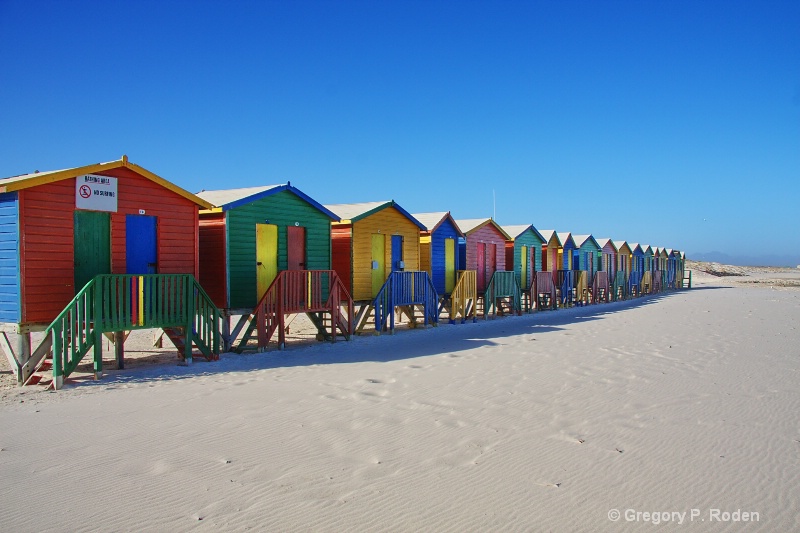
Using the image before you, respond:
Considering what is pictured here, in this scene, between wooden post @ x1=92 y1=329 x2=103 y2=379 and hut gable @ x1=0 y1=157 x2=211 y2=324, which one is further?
hut gable @ x1=0 y1=157 x2=211 y2=324

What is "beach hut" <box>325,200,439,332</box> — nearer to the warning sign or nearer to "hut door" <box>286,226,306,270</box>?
"hut door" <box>286,226,306,270</box>

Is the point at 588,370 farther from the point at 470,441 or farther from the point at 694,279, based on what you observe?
the point at 694,279

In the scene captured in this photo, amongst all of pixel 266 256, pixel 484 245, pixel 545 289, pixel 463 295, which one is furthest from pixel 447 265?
pixel 266 256

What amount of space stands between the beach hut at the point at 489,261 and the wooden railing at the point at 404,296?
138 inches

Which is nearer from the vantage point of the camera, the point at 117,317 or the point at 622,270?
the point at 117,317

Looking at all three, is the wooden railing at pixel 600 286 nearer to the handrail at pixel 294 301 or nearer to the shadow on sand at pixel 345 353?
the shadow on sand at pixel 345 353

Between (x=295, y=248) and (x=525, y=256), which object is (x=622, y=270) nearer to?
(x=525, y=256)

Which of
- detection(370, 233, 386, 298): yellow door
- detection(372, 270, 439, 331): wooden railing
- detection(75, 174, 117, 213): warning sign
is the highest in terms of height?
detection(75, 174, 117, 213): warning sign

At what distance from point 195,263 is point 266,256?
78.8 inches

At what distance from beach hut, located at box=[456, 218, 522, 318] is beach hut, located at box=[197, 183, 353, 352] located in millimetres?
8079

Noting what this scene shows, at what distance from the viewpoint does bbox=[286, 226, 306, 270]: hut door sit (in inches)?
605

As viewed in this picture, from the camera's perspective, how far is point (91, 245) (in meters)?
11.4

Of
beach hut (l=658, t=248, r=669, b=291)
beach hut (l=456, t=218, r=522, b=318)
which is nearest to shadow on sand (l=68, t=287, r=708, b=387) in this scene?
beach hut (l=456, t=218, r=522, b=318)

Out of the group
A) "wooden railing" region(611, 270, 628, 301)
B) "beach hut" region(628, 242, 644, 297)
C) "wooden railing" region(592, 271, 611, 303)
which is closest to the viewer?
"wooden railing" region(592, 271, 611, 303)
